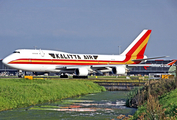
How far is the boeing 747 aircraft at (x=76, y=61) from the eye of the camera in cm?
5353

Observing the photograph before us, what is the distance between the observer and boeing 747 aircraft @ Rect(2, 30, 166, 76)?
176 feet

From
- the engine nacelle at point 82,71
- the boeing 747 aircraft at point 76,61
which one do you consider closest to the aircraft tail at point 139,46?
the boeing 747 aircraft at point 76,61

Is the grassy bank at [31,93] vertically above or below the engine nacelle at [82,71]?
below

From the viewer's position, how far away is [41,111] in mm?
21344

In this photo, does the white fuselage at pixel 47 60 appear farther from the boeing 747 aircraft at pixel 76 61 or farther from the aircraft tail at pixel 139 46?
the aircraft tail at pixel 139 46

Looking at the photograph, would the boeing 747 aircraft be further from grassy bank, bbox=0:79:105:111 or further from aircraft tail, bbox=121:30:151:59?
grassy bank, bbox=0:79:105:111

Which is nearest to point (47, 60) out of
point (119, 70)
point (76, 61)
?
point (76, 61)

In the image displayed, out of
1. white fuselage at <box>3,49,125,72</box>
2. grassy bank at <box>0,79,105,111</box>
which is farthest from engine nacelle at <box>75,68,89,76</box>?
grassy bank at <box>0,79,105,111</box>

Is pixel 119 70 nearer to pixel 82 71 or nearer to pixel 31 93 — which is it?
pixel 82 71

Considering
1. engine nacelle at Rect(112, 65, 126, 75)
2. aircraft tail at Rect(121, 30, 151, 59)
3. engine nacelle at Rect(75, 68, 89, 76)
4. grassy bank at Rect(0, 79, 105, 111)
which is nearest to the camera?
grassy bank at Rect(0, 79, 105, 111)

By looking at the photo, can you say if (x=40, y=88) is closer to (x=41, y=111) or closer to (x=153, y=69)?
(x=41, y=111)

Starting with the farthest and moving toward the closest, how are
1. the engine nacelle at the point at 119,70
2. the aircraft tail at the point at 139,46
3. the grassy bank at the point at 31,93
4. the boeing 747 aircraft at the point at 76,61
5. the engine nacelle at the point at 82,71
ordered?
1. the aircraft tail at the point at 139,46
2. the engine nacelle at the point at 119,70
3. the engine nacelle at the point at 82,71
4. the boeing 747 aircraft at the point at 76,61
5. the grassy bank at the point at 31,93

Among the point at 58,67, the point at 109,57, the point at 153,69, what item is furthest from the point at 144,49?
the point at 153,69

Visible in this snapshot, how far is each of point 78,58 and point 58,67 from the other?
5.16m
